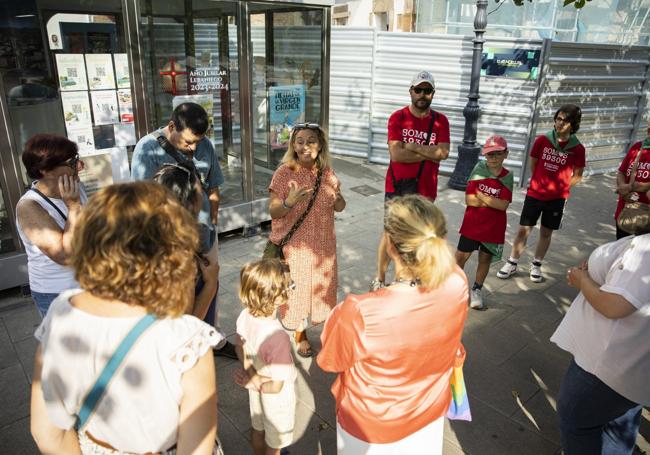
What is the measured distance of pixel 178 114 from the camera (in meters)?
3.29

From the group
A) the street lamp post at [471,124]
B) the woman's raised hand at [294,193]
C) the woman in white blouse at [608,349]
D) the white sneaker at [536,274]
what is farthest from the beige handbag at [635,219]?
the street lamp post at [471,124]

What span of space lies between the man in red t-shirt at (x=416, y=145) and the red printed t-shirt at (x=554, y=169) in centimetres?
125

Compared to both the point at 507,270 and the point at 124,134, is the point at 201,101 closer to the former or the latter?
the point at 124,134

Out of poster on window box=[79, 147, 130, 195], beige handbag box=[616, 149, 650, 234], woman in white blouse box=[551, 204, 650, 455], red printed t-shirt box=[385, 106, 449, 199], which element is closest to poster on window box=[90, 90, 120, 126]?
poster on window box=[79, 147, 130, 195]

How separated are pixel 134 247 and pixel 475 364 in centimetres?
326

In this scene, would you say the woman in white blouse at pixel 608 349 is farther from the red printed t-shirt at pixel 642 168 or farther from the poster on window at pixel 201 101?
the poster on window at pixel 201 101

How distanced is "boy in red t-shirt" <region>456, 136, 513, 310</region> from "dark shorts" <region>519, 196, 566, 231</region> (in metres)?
1.08

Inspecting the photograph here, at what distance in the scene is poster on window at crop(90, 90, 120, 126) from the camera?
15.8 feet

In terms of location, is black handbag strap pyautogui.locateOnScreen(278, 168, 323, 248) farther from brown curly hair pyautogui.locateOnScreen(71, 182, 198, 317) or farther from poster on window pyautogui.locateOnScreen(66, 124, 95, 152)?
poster on window pyautogui.locateOnScreen(66, 124, 95, 152)

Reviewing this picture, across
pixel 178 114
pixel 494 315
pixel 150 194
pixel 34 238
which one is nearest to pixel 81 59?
pixel 178 114

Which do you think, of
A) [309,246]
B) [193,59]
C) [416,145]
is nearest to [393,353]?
[309,246]

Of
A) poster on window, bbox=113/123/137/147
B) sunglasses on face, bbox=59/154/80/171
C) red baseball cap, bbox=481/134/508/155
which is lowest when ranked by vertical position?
poster on window, bbox=113/123/137/147

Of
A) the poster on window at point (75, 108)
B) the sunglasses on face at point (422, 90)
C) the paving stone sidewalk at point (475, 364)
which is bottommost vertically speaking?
the paving stone sidewalk at point (475, 364)

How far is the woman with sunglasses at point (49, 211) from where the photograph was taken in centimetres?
256
